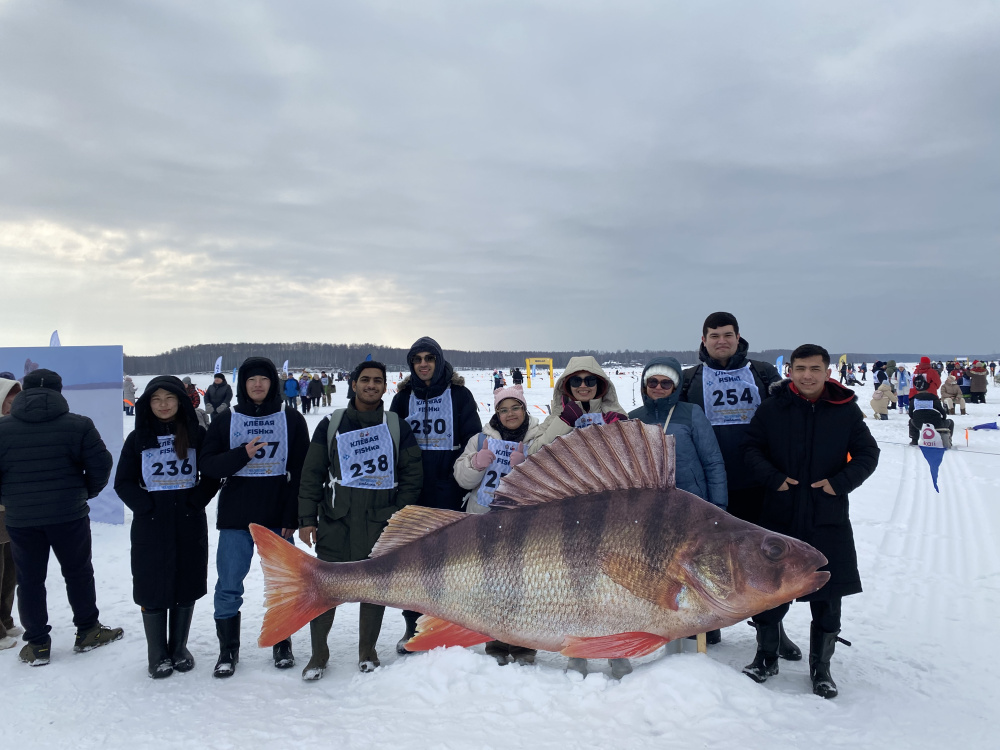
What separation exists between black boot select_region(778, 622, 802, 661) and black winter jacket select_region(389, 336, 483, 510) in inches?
97.9

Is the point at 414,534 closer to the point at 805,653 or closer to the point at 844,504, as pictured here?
the point at 844,504

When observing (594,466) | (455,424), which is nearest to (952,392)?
(455,424)

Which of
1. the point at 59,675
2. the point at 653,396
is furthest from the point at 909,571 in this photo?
the point at 59,675

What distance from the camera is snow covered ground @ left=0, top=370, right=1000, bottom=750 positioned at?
3.24 meters

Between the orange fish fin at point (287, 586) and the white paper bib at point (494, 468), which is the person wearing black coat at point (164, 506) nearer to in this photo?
the white paper bib at point (494, 468)

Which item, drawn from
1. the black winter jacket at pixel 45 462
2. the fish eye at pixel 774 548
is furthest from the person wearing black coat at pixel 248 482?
the fish eye at pixel 774 548

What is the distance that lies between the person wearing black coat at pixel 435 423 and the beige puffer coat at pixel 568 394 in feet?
3.15

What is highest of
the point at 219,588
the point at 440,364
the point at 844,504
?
the point at 440,364

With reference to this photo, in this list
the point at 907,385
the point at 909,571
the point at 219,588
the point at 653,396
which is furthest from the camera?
the point at 907,385

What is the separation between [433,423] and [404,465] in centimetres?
48

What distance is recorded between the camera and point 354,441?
358 cm

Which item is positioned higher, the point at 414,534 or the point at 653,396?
the point at 653,396

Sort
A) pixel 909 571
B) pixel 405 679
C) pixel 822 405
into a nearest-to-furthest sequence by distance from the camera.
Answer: pixel 822 405
pixel 405 679
pixel 909 571

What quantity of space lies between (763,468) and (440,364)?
7.26ft
